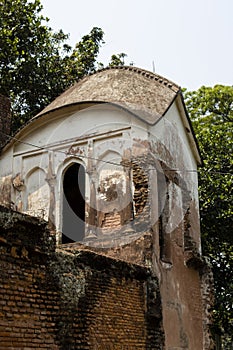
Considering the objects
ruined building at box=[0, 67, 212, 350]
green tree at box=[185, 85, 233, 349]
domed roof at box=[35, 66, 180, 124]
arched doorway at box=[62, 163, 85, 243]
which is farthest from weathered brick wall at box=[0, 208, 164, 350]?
green tree at box=[185, 85, 233, 349]

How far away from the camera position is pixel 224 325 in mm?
18266

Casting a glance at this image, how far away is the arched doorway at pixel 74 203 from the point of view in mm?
13336

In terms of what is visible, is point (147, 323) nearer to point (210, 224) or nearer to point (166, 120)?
point (166, 120)

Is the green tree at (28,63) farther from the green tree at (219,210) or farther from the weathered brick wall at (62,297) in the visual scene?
the weathered brick wall at (62,297)

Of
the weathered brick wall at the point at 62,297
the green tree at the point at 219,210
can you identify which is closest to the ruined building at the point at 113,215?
the weathered brick wall at the point at 62,297

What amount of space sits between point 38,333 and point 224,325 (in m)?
13.3

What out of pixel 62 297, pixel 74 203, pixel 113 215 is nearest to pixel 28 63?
pixel 74 203

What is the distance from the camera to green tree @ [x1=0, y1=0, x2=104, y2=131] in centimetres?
1802

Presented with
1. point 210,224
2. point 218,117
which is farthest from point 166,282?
point 218,117

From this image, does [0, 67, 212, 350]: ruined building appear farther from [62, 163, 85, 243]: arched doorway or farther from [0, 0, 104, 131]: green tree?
[0, 0, 104, 131]: green tree

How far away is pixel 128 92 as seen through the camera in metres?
12.5

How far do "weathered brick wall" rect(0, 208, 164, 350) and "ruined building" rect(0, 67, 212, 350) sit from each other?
22 millimetres

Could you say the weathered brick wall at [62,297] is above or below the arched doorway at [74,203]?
below

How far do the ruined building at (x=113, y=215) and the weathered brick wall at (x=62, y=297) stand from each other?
22mm
